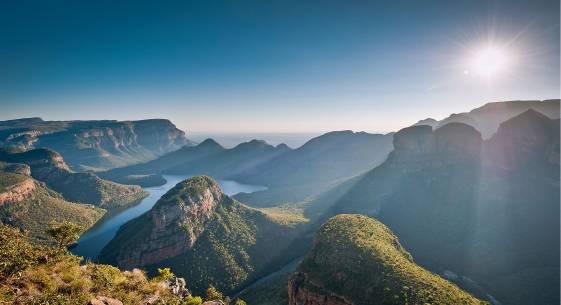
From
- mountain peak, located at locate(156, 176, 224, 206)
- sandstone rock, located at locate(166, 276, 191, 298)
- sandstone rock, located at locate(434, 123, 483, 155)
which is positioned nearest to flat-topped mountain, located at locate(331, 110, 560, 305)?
sandstone rock, located at locate(434, 123, 483, 155)

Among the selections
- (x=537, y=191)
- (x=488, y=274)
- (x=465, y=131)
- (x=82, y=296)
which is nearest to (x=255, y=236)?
(x=488, y=274)

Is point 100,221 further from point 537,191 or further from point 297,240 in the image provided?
point 537,191

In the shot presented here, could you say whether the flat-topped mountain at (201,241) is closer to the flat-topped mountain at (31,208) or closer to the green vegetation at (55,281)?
the flat-topped mountain at (31,208)

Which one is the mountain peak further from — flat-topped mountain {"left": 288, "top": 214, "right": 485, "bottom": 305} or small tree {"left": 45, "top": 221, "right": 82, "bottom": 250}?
small tree {"left": 45, "top": 221, "right": 82, "bottom": 250}

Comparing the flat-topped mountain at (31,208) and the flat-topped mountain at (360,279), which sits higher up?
the flat-topped mountain at (360,279)

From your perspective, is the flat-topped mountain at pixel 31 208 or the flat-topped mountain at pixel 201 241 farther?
the flat-topped mountain at pixel 31 208

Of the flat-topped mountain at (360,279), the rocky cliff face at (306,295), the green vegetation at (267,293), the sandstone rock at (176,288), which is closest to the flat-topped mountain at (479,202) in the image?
the flat-topped mountain at (360,279)
